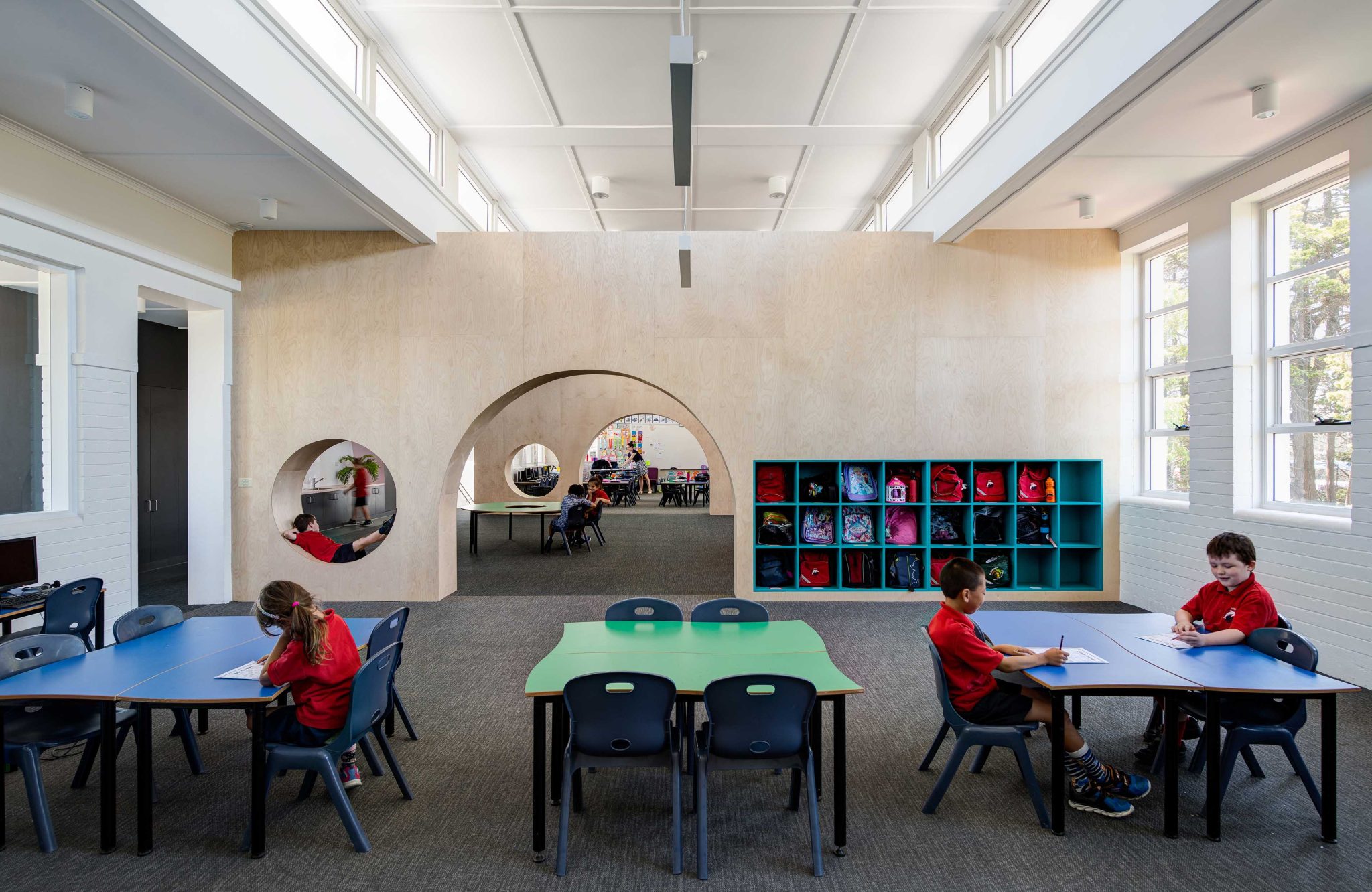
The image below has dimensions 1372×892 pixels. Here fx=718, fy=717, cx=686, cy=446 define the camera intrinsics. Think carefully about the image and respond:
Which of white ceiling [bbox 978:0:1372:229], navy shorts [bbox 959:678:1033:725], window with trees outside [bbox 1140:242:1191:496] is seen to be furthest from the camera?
window with trees outside [bbox 1140:242:1191:496]

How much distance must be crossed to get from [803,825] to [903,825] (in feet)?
1.45

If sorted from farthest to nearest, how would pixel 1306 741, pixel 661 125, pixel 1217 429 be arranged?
pixel 661 125 < pixel 1217 429 < pixel 1306 741

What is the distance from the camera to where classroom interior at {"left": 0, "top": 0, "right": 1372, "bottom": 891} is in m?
3.04

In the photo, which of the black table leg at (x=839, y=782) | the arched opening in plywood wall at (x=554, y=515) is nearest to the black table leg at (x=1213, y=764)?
the black table leg at (x=839, y=782)

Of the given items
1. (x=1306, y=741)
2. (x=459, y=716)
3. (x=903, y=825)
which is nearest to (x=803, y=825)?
(x=903, y=825)

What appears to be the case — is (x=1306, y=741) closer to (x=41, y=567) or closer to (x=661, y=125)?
(x=661, y=125)

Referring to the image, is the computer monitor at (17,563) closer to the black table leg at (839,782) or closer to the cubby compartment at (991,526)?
the black table leg at (839,782)

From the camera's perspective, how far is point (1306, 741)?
3998 mm

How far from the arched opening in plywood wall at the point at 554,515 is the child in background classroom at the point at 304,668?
14.5 feet

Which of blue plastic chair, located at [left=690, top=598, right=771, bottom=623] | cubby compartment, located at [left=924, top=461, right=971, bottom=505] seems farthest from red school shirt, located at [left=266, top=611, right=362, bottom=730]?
cubby compartment, located at [left=924, top=461, right=971, bottom=505]

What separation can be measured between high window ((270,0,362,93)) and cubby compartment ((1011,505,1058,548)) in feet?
24.1

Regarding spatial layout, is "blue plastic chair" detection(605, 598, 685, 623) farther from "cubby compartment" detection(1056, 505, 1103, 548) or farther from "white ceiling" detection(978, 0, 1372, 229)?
"cubby compartment" detection(1056, 505, 1103, 548)

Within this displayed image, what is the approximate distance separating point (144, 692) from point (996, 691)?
143 inches

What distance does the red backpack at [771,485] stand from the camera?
297 inches
